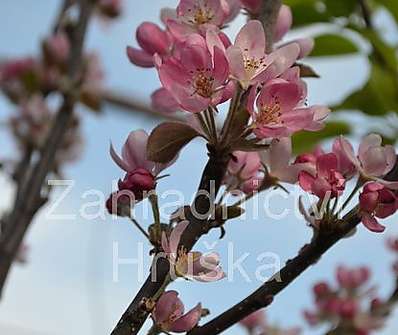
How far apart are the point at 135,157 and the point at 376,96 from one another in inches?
29.2

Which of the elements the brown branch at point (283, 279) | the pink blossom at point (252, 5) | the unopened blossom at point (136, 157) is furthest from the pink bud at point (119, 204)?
the pink blossom at point (252, 5)

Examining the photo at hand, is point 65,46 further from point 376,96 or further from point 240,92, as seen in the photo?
point 240,92

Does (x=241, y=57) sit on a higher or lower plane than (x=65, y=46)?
higher

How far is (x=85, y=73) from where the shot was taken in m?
1.91

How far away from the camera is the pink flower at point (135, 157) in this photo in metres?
0.61

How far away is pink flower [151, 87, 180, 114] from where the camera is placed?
0.64m

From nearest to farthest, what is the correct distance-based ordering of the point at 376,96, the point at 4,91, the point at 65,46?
1. the point at 376,96
2. the point at 65,46
3. the point at 4,91

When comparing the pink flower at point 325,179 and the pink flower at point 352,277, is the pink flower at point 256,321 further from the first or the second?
the pink flower at point 325,179

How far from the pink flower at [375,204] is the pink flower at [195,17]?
7.3 inches

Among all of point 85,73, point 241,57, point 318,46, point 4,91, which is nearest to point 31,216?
point 318,46

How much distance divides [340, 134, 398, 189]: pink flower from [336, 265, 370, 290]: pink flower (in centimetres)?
127

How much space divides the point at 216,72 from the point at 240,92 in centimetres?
2

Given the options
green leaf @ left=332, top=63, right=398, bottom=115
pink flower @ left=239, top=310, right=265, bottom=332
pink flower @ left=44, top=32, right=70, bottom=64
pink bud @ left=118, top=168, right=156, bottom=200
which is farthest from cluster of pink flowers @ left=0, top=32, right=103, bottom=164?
pink bud @ left=118, top=168, right=156, bottom=200

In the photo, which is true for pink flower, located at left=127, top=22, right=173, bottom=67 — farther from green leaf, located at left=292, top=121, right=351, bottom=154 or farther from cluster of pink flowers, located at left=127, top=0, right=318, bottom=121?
green leaf, located at left=292, top=121, right=351, bottom=154
